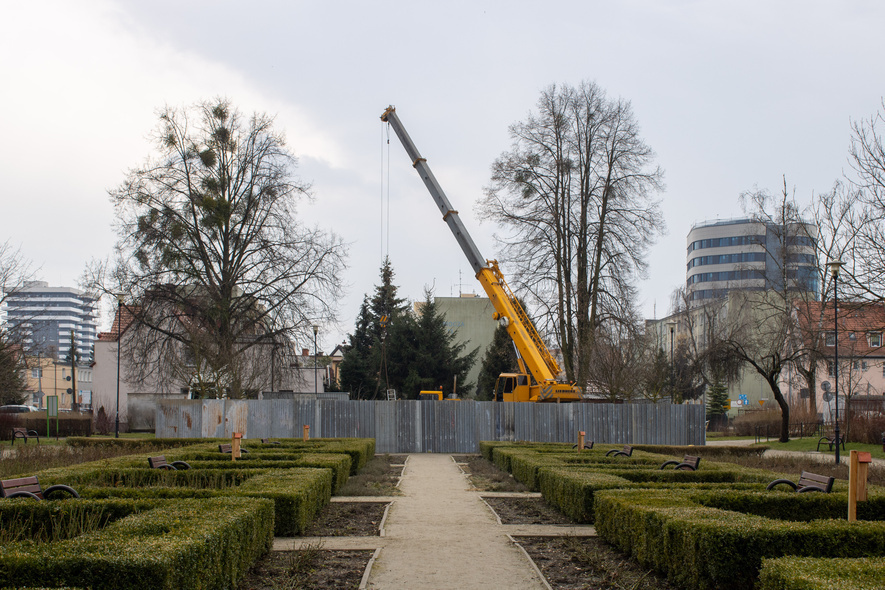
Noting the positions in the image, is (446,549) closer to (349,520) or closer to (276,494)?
(276,494)

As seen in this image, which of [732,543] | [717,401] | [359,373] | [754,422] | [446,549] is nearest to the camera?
[732,543]

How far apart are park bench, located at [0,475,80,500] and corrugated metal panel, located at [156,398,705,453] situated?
1884 cm

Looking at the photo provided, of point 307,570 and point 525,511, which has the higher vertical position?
point 307,570

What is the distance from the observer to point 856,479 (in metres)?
7.97

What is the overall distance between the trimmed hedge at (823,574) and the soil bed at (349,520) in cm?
610

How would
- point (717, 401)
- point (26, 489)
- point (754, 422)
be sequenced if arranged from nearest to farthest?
point (26, 489), point (754, 422), point (717, 401)

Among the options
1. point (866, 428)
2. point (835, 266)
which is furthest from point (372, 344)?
point (835, 266)

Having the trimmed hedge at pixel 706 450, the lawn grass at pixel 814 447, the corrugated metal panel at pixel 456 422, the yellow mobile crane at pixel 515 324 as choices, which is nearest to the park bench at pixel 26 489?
the corrugated metal panel at pixel 456 422

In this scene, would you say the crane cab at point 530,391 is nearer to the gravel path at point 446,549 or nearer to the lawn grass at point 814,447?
the lawn grass at point 814,447

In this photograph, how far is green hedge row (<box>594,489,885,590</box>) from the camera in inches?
267

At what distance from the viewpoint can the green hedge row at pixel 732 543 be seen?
6.77 metres

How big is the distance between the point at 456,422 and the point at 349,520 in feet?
54.9

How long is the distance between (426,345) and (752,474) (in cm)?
3962

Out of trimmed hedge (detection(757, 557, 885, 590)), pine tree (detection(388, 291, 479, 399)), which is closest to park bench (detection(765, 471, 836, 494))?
trimmed hedge (detection(757, 557, 885, 590))
